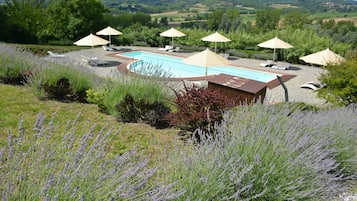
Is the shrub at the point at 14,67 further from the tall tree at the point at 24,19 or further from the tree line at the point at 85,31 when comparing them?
the tall tree at the point at 24,19

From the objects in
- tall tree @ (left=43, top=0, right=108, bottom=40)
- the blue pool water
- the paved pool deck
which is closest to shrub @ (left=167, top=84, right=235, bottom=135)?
the paved pool deck

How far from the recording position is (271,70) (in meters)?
18.1

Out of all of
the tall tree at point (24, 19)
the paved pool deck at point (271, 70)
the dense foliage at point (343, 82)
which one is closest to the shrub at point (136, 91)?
the paved pool deck at point (271, 70)

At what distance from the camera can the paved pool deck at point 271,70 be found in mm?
12749

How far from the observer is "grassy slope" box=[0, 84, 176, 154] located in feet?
16.9

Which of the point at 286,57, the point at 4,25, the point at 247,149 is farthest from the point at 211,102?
the point at 4,25

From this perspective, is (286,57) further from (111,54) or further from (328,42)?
(111,54)

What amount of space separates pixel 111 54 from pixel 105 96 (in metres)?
15.2

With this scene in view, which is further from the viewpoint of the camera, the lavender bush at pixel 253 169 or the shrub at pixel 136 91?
the shrub at pixel 136 91

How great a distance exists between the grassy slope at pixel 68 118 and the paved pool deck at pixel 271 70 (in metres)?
3.89

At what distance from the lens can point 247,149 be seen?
346 cm

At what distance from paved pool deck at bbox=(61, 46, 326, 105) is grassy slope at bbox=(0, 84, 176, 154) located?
3.89m

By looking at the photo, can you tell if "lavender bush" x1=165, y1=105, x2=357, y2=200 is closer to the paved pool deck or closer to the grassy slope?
the grassy slope

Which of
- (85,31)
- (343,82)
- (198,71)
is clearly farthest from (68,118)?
(85,31)
